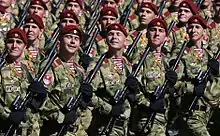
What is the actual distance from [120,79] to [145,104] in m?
0.44

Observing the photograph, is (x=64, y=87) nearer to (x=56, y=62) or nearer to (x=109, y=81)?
(x=56, y=62)

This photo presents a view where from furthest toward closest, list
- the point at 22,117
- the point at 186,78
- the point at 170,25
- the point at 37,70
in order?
the point at 170,25
the point at 186,78
the point at 37,70
the point at 22,117

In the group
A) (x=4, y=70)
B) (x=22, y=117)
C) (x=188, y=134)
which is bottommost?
(x=188, y=134)

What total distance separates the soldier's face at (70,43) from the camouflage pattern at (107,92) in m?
0.49

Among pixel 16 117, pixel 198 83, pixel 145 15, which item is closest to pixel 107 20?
pixel 145 15

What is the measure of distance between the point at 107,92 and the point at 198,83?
1242 millimetres

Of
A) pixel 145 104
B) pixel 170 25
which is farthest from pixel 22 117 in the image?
pixel 170 25

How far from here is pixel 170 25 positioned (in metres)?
9.84

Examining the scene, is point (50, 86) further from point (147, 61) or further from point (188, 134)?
point (188, 134)

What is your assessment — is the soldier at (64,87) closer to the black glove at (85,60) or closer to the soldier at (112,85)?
the soldier at (112,85)

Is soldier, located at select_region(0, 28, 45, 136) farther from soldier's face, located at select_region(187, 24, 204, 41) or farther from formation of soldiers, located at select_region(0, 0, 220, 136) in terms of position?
soldier's face, located at select_region(187, 24, 204, 41)

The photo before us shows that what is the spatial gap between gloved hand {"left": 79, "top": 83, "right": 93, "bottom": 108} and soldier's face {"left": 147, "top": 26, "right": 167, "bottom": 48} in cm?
119

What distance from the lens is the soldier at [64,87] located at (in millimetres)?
7477

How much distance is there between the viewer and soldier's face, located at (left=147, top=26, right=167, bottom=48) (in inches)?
325
